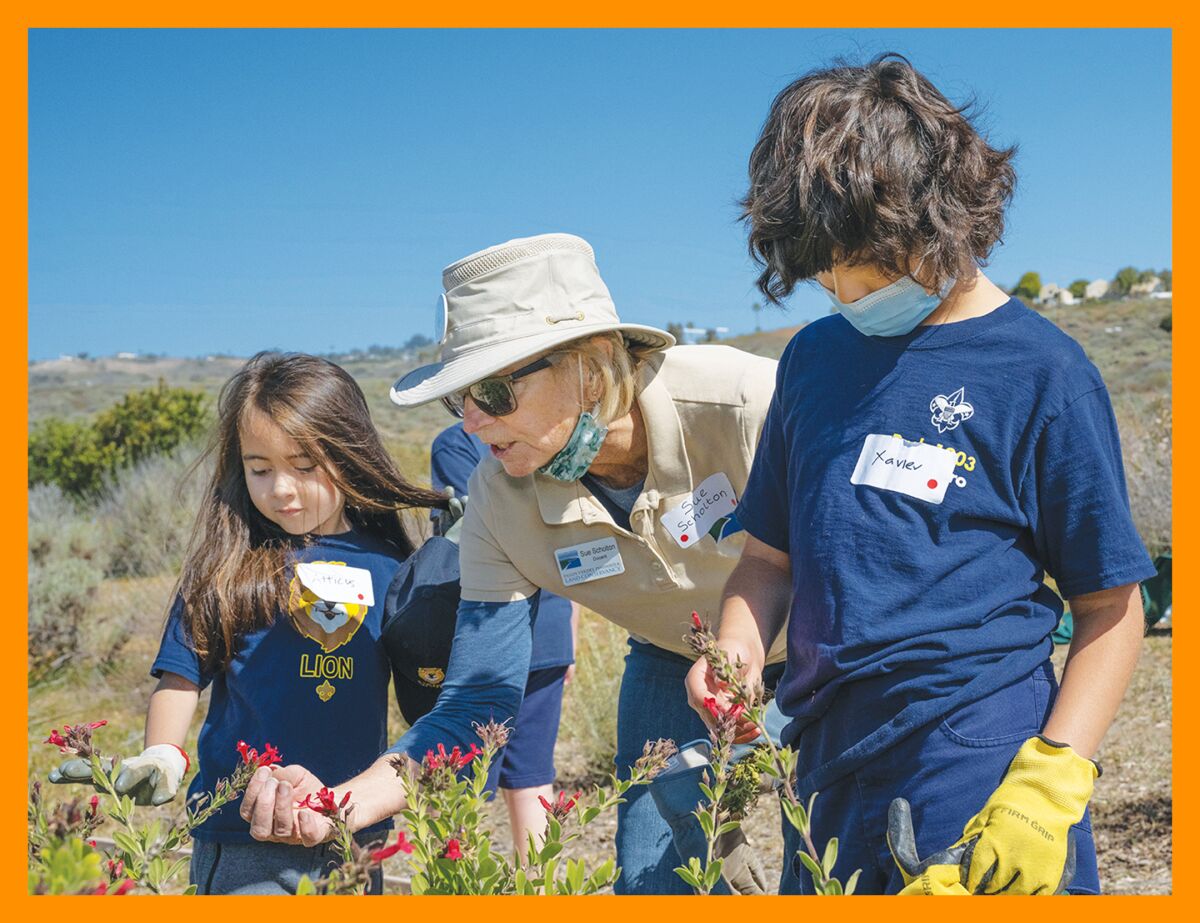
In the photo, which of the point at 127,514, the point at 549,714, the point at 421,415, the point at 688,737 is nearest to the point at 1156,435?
the point at 549,714

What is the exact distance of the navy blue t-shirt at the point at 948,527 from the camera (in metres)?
1.55

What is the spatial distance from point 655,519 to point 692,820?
2.24 feet

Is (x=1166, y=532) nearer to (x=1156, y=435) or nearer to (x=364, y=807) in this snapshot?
(x=1156, y=435)

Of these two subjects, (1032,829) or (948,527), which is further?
(948,527)

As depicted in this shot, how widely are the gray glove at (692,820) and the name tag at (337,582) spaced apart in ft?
3.30

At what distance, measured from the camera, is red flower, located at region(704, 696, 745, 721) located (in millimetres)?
1363

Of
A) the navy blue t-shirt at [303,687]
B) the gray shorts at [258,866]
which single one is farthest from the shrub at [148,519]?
the gray shorts at [258,866]

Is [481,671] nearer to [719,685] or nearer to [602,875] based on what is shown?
[719,685]

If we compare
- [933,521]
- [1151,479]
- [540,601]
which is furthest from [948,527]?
[1151,479]

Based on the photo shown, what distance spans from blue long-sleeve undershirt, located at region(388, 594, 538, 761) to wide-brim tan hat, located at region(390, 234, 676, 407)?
0.51m

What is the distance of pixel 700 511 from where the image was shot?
248 centimetres

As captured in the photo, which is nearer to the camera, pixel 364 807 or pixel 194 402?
pixel 364 807

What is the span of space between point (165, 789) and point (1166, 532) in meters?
8.19

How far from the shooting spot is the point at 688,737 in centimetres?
264
